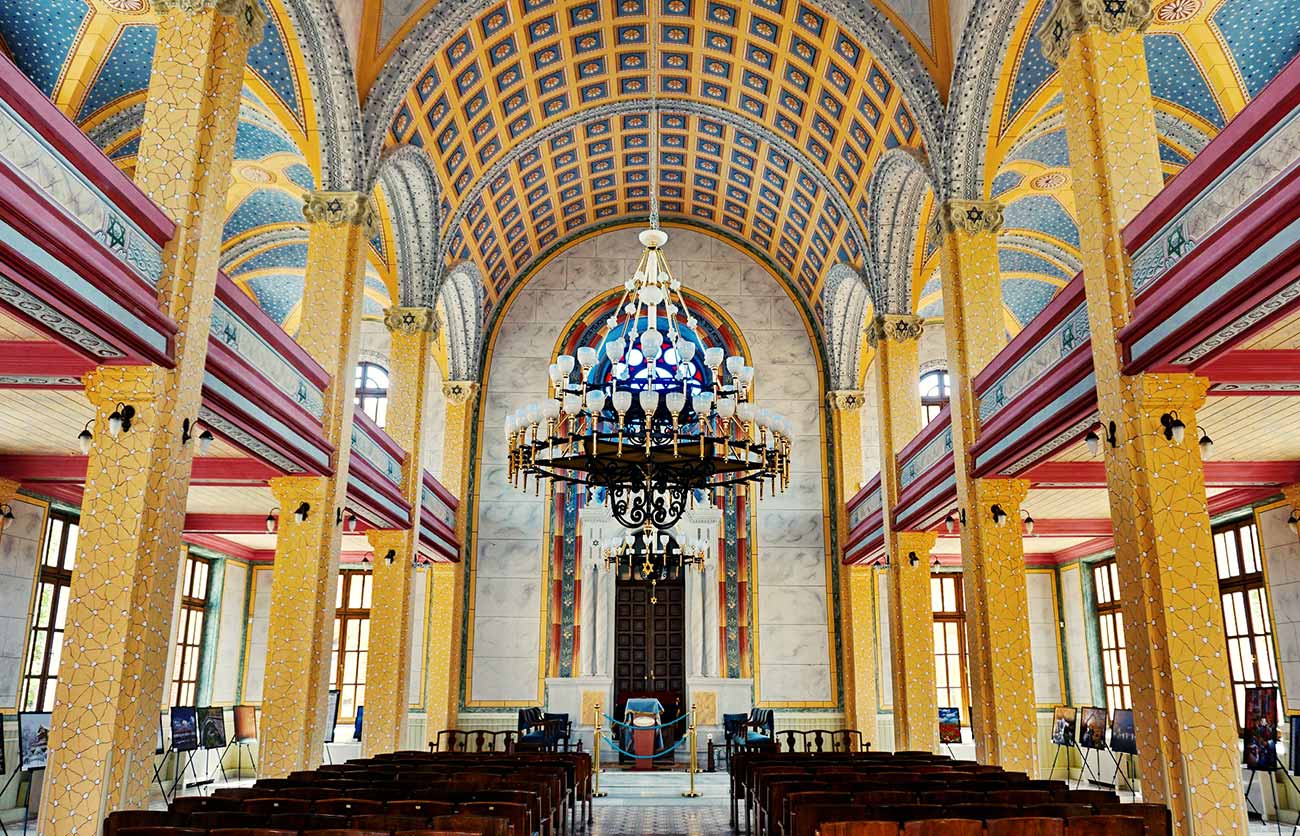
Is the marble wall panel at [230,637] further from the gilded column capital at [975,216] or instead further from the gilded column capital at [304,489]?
the gilded column capital at [975,216]

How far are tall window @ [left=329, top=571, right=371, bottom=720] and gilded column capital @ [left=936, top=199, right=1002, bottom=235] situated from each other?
1587 centimetres

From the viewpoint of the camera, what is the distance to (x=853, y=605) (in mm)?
19922

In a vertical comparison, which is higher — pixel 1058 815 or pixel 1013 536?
pixel 1013 536

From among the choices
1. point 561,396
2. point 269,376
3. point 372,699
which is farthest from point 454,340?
point 561,396

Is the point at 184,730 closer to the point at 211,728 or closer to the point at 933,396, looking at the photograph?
the point at 211,728

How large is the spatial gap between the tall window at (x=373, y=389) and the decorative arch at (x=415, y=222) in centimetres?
683

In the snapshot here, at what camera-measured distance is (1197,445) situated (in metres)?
7.54

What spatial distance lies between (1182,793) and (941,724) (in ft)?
45.8

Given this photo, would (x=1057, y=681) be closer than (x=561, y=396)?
No

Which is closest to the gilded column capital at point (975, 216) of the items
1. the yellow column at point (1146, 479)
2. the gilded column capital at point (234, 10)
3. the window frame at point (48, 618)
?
the yellow column at point (1146, 479)

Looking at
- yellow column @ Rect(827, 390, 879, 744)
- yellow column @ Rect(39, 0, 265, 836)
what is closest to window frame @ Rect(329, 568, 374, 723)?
yellow column @ Rect(827, 390, 879, 744)

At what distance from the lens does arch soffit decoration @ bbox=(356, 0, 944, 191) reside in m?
13.0

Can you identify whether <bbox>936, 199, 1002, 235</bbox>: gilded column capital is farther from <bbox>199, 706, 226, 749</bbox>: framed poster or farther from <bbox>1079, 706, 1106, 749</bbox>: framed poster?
<bbox>199, 706, 226, 749</bbox>: framed poster

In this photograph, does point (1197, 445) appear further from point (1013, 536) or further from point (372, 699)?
point (372, 699)
